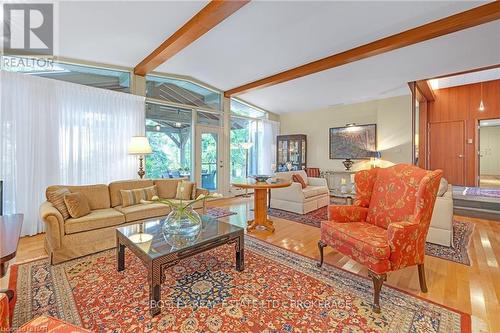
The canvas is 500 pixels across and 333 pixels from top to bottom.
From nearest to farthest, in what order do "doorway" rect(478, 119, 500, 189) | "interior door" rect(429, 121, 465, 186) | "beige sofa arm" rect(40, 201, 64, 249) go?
"beige sofa arm" rect(40, 201, 64, 249) < "interior door" rect(429, 121, 465, 186) < "doorway" rect(478, 119, 500, 189)

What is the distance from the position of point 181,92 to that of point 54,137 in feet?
9.03

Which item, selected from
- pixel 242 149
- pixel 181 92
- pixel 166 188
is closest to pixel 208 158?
pixel 242 149

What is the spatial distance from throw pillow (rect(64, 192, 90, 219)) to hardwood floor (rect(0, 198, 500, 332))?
637 millimetres

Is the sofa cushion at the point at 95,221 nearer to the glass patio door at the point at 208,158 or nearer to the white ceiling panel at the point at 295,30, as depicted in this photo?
the glass patio door at the point at 208,158

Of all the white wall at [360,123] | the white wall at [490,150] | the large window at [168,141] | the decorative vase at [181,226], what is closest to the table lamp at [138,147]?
the large window at [168,141]

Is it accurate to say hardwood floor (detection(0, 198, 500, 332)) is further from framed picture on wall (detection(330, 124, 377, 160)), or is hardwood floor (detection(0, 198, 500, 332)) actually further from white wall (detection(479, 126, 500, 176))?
white wall (detection(479, 126, 500, 176))

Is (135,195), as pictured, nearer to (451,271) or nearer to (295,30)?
(295,30)

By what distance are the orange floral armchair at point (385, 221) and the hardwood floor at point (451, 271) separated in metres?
0.23

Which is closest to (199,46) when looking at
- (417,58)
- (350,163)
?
(417,58)

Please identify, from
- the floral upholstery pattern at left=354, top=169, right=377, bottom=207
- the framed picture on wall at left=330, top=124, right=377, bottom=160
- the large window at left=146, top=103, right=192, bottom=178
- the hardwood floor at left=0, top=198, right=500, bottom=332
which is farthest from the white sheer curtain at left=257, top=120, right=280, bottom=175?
the floral upholstery pattern at left=354, top=169, right=377, bottom=207

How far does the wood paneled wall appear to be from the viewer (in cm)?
617

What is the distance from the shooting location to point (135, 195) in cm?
346

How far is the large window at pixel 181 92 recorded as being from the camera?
5.03m

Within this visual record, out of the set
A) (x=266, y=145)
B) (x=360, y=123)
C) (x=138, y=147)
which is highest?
(x=360, y=123)
